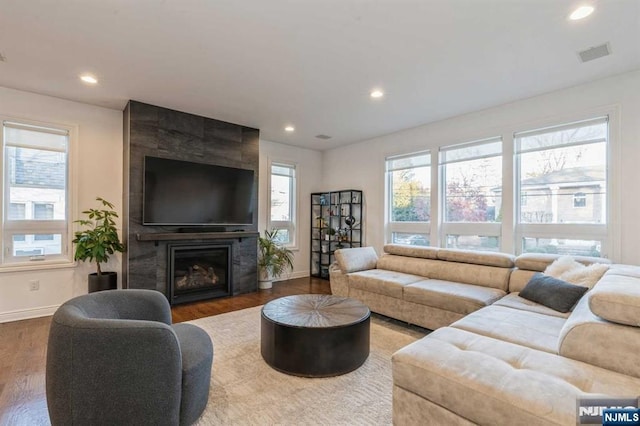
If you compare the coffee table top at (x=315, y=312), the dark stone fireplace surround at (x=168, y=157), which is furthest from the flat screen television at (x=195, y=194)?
the coffee table top at (x=315, y=312)

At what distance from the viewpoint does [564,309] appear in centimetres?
242

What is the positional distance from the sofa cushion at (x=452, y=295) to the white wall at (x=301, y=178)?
3.21 metres

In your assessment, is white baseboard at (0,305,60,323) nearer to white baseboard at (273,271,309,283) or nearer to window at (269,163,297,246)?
white baseboard at (273,271,309,283)

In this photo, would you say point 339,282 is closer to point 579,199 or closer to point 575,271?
point 575,271

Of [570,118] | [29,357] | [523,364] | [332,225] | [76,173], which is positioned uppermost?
[570,118]

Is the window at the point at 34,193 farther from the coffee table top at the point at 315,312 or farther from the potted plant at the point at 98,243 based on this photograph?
the coffee table top at the point at 315,312

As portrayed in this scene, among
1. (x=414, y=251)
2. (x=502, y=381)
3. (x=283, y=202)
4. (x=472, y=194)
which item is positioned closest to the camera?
(x=502, y=381)

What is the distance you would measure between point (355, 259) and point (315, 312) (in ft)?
5.67

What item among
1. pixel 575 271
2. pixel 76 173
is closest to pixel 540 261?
pixel 575 271

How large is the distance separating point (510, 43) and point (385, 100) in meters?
1.51

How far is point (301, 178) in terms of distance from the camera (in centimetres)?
631

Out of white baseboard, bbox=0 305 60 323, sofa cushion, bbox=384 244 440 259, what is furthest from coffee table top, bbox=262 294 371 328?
white baseboard, bbox=0 305 60 323

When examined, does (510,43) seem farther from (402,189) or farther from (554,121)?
(402,189)

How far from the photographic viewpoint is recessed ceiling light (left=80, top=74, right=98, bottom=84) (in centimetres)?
321
